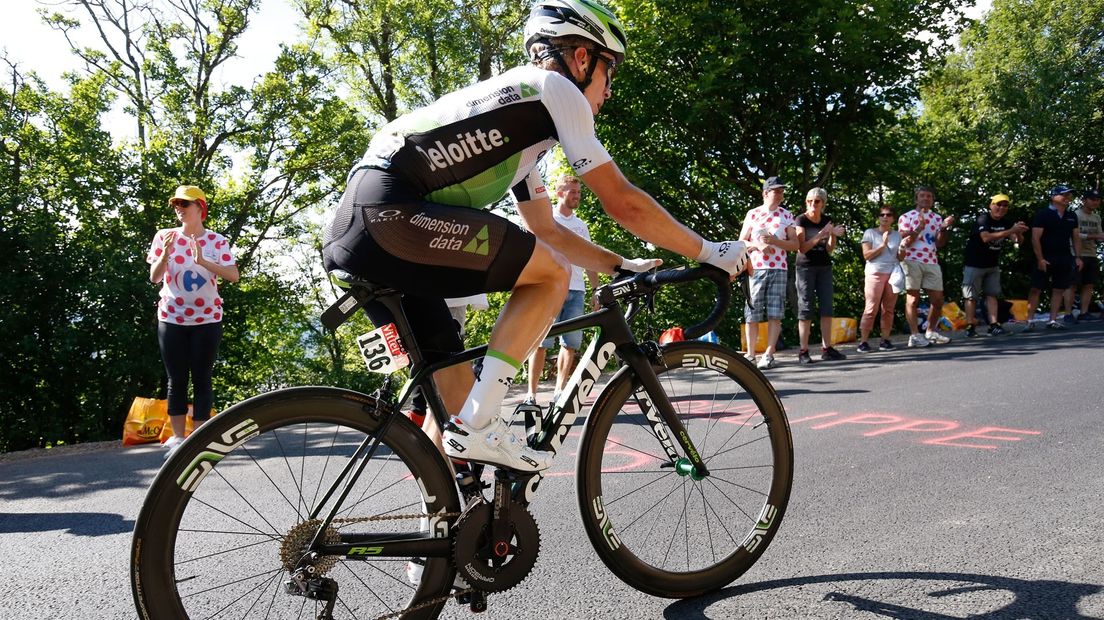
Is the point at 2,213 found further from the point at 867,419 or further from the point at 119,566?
the point at 867,419

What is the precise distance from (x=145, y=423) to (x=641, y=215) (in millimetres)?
6653

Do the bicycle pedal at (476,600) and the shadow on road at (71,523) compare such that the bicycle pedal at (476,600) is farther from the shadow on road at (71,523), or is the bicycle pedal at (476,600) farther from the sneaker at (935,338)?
the sneaker at (935,338)

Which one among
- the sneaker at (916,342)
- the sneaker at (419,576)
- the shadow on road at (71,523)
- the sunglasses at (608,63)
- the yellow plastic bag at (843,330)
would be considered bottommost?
the shadow on road at (71,523)

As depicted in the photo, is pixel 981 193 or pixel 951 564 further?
pixel 981 193

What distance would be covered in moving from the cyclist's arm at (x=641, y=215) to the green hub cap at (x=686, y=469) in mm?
848

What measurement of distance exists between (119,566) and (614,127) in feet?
50.5

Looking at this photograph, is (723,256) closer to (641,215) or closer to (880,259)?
(641,215)

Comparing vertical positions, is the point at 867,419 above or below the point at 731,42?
below

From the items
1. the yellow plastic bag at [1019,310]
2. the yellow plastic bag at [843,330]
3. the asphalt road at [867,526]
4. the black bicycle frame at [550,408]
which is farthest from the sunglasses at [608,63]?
the yellow plastic bag at [1019,310]

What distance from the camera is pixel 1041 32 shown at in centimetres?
2898

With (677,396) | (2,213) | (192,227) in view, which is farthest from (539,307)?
(2,213)

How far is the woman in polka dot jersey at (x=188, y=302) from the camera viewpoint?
5.89 metres

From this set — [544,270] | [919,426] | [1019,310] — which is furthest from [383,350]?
[1019,310]

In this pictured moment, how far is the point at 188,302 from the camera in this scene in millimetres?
5891
